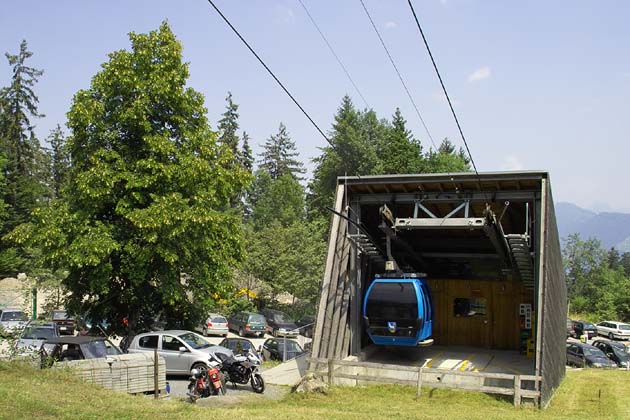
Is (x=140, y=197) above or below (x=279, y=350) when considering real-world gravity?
above

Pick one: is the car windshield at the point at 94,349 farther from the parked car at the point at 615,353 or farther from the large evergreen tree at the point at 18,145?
the large evergreen tree at the point at 18,145

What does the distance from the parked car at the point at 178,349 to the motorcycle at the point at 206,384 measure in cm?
292

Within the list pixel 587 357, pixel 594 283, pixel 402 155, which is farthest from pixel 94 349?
pixel 594 283

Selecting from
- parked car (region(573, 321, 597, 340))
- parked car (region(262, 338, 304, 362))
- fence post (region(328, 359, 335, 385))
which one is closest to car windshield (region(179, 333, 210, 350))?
fence post (region(328, 359, 335, 385))

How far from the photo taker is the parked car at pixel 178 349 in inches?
714

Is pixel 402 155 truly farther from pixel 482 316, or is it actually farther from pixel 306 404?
pixel 306 404

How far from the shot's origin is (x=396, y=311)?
17844mm

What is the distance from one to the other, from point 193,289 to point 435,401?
1183cm

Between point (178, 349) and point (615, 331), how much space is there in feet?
134

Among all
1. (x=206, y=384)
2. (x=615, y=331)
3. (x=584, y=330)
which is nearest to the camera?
(x=206, y=384)

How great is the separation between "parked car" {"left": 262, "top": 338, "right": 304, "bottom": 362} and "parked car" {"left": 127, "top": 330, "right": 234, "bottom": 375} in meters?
5.74

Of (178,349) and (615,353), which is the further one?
(615,353)

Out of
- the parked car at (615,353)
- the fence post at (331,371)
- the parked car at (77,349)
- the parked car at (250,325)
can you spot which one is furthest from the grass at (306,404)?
the parked car at (250,325)

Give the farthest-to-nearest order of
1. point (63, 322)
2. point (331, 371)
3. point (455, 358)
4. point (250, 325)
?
point (250, 325)
point (63, 322)
point (455, 358)
point (331, 371)
